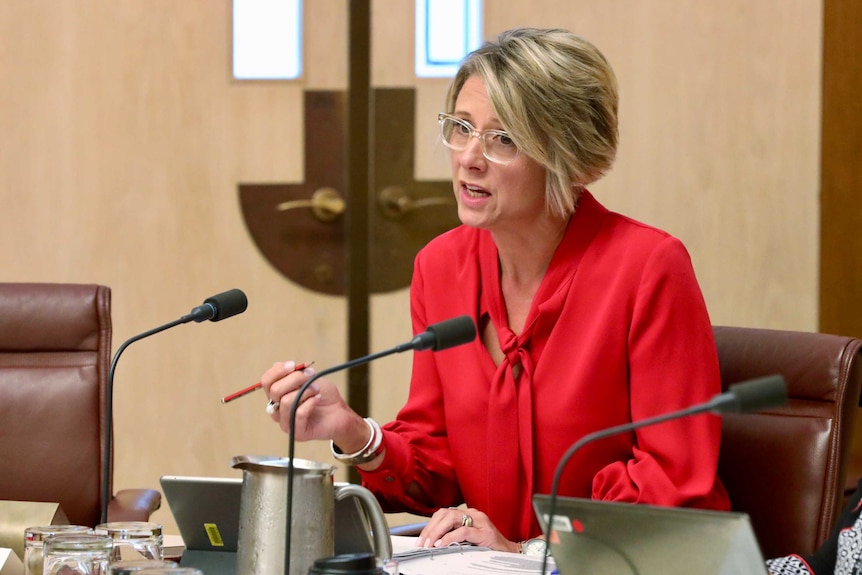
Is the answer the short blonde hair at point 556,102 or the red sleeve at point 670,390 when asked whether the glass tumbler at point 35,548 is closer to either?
the red sleeve at point 670,390

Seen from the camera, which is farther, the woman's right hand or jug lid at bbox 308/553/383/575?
the woman's right hand

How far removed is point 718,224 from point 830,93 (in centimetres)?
46

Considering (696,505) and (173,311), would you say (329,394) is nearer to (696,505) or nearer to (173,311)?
(696,505)

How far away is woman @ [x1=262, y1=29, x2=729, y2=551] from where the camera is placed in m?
1.61

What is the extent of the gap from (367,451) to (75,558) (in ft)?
2.15

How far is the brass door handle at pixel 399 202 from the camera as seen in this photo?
3.15 m

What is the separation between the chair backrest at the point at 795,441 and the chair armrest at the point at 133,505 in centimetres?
99

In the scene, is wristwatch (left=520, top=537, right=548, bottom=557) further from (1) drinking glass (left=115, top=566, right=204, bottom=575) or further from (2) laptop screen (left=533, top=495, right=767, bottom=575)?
(1) drinking glass (left=115, top=566, right=204, bottom=575)

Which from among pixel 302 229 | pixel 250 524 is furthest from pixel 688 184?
pixel 250 524

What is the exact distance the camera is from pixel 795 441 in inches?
66.4

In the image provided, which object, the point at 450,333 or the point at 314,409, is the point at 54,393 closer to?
the point at 314,409

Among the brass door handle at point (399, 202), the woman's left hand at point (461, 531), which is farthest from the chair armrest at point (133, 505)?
the brass door handle at point (399, 202)

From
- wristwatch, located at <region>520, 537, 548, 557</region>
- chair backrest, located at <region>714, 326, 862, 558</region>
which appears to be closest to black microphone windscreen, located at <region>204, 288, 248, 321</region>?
wristwatch, located at <region>520, 537, 548, 557</region>

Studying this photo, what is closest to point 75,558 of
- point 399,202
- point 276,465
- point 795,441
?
point 276,465
